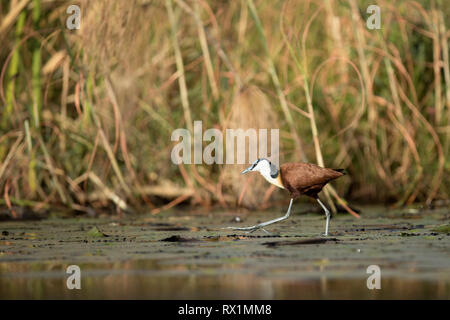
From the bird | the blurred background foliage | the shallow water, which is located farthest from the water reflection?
the blurred background foliage

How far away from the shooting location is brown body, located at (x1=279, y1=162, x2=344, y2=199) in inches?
289

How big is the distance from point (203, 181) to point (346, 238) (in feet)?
10.9

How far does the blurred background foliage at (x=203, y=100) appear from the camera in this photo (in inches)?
376

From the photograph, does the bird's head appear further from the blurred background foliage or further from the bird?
the blurred background foliage

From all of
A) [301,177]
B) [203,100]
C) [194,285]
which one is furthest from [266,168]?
[203,100]

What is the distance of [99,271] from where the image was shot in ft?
17.8

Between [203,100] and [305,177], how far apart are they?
3.45 metres

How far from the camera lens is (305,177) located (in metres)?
7.33

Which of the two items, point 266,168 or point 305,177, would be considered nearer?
point 305,177

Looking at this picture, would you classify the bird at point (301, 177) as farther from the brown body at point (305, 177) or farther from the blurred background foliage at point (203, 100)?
the blurred background foliage at point (203, 100)

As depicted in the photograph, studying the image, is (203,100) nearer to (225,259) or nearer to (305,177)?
(305,177)

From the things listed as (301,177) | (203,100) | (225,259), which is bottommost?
(225,259)
